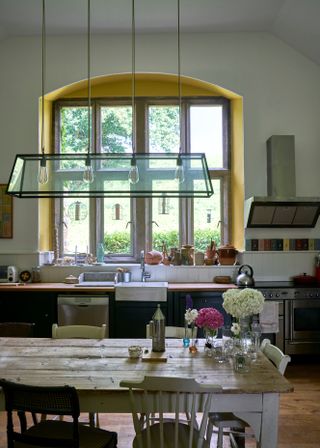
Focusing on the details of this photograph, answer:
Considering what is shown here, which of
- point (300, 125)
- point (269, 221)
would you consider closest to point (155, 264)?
point (269, 221)

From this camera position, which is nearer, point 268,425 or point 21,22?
point 268,425

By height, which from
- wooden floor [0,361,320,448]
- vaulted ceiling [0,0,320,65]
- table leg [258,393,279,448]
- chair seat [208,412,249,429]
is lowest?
wooden floor [0,361,320,448]

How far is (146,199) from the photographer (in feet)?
18.4

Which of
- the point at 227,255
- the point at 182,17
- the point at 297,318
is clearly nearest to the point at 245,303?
the point at 297,318

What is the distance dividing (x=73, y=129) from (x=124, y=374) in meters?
4.27

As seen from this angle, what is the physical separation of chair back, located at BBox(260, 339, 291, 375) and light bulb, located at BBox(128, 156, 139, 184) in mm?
1432

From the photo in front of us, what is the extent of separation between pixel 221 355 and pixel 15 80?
15.0ft

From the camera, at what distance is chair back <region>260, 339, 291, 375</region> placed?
229cm

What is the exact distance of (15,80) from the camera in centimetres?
533

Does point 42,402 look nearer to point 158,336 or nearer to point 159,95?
point 158,336

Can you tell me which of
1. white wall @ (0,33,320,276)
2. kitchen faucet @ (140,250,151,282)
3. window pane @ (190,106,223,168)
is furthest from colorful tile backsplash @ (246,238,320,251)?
kitchen faucet @ (140,250,151,282)

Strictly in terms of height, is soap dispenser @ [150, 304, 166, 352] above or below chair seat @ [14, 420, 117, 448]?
above

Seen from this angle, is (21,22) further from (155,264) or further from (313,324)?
(313,324)

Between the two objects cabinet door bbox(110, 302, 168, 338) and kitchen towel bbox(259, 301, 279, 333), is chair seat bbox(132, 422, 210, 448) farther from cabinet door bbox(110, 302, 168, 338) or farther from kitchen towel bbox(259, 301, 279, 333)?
kitchen towel bbox(259, 301, 279, 333)
